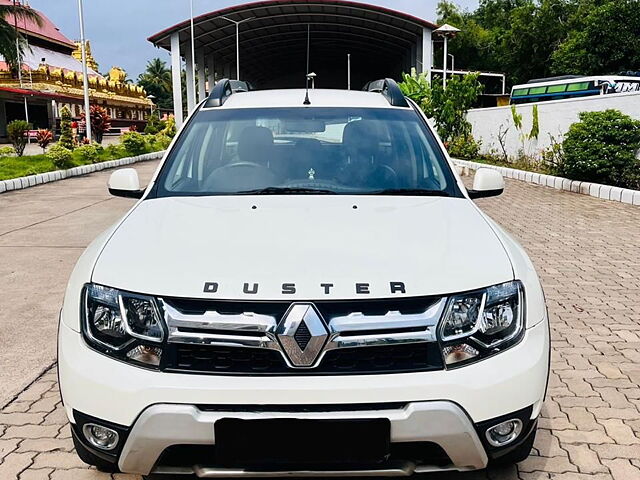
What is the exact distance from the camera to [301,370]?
2.05 metres

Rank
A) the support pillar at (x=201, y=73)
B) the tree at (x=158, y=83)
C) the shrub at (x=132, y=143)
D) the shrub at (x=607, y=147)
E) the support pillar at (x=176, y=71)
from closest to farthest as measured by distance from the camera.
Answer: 1. the shrub at (x=607, y=147)
2. the shrub at (x=132, y=143)
3. the support pillar at (x=176, y=71)
4. the support pillar at (x=201, y=73)
5. the tree at (x=158, y=83)

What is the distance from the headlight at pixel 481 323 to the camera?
82.7 inches

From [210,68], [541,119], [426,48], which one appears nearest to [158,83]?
[210,68]

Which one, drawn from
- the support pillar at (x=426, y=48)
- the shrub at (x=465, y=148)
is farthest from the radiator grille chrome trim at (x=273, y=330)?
the support pillar at (x=426, y=48)

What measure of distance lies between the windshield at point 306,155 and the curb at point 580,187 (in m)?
7.44

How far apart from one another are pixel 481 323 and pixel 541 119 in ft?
46.7

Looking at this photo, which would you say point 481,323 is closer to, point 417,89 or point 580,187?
point 580,187

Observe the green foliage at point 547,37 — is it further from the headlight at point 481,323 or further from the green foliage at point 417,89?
the headlight at point 481,323

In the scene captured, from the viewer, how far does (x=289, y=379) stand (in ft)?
6.68

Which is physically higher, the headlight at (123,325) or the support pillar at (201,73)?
the support pillar at (201,73)

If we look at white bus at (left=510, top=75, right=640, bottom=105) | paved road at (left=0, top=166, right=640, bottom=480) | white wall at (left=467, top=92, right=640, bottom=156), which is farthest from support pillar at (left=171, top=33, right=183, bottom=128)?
paved road at (left=0, top=166, right=640, bottom=480)

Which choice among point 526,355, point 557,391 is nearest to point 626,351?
point 557,391

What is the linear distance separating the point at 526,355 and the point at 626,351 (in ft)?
7.59

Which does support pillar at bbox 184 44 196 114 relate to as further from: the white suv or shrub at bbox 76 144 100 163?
the white suv
